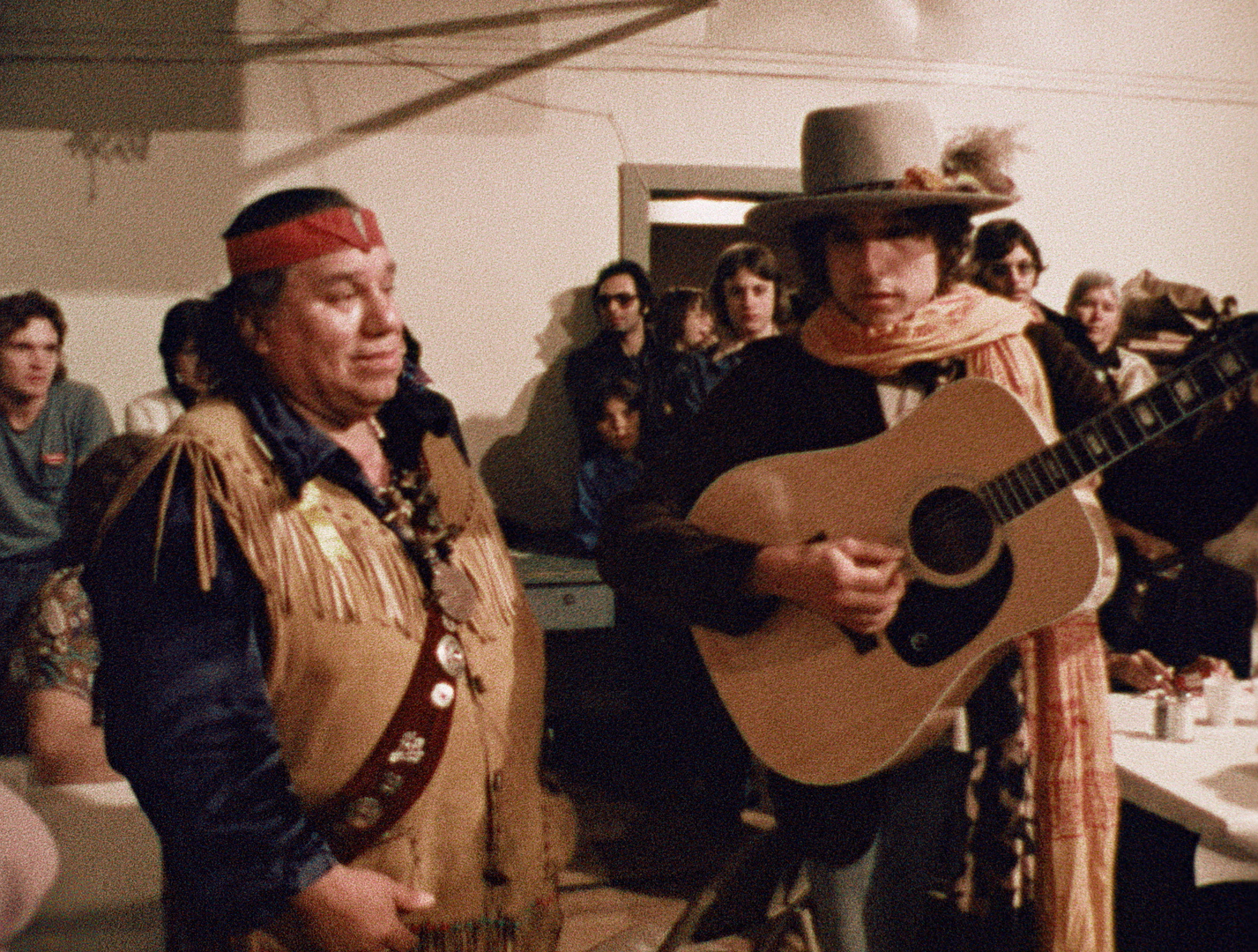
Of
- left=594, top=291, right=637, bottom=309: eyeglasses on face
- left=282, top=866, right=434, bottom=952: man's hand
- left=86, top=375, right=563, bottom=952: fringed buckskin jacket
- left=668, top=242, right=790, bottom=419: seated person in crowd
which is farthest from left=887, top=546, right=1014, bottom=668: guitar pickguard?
left=594, top=291, right=637, bottom=309: eyeglasses on face

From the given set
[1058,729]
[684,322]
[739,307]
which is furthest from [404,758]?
[684,322]

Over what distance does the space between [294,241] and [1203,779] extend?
1.70m

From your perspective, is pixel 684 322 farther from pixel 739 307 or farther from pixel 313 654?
pixel 313 654

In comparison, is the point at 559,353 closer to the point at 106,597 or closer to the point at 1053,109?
the point at 1053,109

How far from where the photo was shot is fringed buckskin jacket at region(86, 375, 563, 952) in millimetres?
1230

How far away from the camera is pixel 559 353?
18.2 feet

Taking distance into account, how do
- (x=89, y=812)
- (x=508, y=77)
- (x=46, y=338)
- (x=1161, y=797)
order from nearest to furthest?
(x=1161, y=797)
(x=89, y=812)
(x=46, y=338)
(x=508, y=77)

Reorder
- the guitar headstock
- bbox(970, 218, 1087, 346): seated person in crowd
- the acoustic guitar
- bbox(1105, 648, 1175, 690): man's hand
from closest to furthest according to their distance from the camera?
1. the guitar headstock
2. the acoustic guitar
3. bbox(1105, 648, 1175, 690): man's hand
4. bbox(970, 218, 1087, 346): seated person in crowd

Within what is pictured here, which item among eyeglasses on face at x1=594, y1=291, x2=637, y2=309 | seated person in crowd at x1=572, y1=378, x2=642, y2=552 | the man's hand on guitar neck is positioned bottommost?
seated person in crowd at x1=572, y1=378, x2=642, y2=552

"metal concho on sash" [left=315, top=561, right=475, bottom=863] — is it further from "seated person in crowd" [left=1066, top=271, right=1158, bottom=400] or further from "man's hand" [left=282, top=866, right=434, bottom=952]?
"seated person in crowd" [left=1066, top=271, right=1158, bottom=400]

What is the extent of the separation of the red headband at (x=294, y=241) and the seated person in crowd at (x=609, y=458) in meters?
3.35

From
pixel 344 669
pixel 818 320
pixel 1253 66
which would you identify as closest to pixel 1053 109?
pixel 1253 66

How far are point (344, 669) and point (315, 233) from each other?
565 millimetres

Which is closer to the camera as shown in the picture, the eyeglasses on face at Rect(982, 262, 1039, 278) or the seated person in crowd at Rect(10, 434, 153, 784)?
the seated person in crowd at Rect(10, 434, 153, 784)
